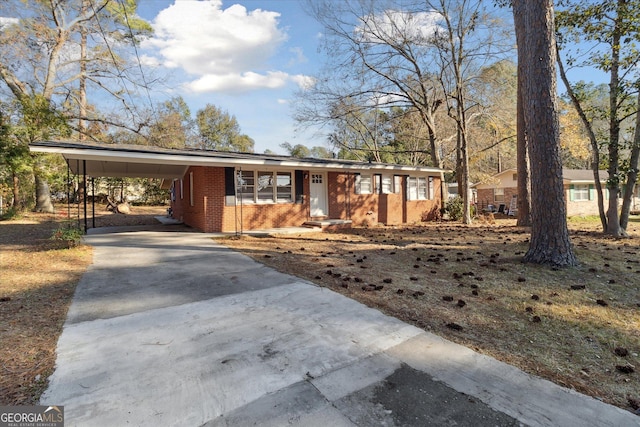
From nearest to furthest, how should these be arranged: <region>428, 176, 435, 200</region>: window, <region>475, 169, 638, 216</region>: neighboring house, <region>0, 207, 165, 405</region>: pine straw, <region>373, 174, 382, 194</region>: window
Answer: <region>0, 207, 165, 405</region>: pine straw
<region>373, 174, 382, 194</region>: window
<region>428, 176, 435, 200</region>: window
<region>475, 169, 638, 216</region>: neighboring house

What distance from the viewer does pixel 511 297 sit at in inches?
161

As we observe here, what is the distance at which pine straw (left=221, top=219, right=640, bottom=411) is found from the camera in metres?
2.59

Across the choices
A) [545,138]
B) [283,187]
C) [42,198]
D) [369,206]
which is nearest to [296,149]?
[42,198]

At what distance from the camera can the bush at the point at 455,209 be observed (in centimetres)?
1563

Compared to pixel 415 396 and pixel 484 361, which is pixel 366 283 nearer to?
pixel 484 361

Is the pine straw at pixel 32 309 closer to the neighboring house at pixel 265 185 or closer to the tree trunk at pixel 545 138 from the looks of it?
the neighboring house at pixel 265 185

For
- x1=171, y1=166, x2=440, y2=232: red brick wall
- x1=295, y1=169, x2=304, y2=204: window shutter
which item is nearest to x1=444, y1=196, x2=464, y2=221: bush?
x1=171, y1=166, x2=440, y2=232: red brick wall

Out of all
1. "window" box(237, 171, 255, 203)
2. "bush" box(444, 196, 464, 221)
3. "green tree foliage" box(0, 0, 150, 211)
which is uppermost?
"green tree foliage" box(0, 0, 150, 211)

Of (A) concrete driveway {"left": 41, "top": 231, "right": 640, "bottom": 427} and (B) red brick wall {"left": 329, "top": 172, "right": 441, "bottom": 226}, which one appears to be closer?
(A) concrete driveway {"left": 41, "top": 231, "right": 640, "bottom": 427}

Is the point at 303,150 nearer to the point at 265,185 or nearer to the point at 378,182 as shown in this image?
the point at 378,182

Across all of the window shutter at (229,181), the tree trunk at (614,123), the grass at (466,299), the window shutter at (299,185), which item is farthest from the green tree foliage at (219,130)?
the tree trunk at (614,123)

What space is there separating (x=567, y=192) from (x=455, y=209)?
1184 cm

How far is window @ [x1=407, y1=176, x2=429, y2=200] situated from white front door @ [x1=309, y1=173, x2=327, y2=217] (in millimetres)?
4696

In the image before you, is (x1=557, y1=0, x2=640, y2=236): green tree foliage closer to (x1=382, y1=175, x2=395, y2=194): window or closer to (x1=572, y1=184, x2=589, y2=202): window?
(x1=382, y1=175, x2=395, y2=194): window
